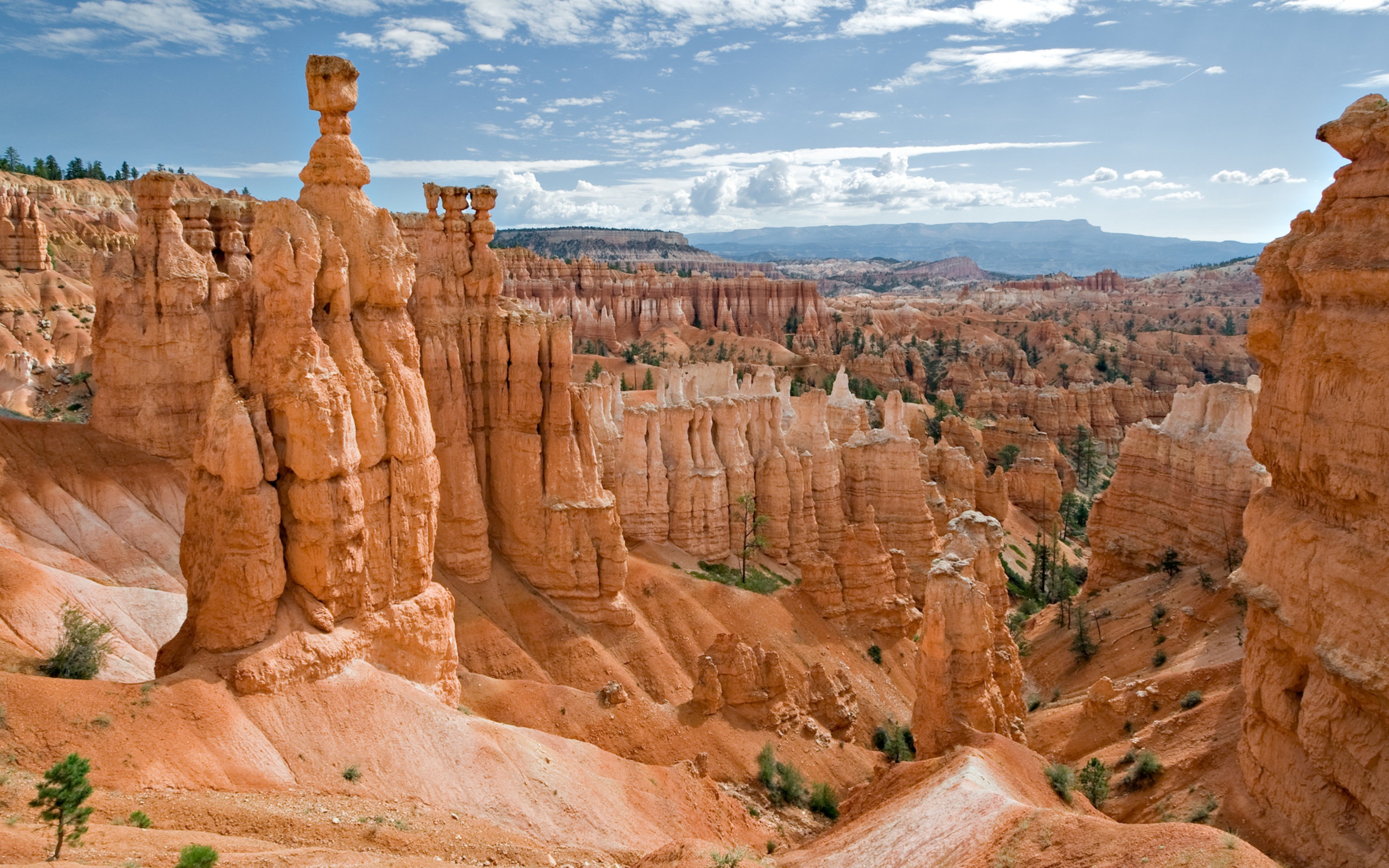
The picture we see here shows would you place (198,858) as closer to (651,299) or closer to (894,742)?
(894,742)

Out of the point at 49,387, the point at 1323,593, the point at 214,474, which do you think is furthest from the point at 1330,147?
the point at 49,387

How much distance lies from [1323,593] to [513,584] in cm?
2254

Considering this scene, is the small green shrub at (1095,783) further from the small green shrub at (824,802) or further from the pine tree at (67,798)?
the pine tree at (67,798)

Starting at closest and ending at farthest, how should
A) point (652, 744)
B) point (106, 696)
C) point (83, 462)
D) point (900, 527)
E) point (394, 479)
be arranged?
1. point (106, 696)
2. point (394, 479)
3. point (652, 744)
4. point (83, 462)
5. point (900, 527)

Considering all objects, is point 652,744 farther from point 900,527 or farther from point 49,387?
point 49,387

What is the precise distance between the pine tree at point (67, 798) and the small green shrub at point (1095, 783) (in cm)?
1989

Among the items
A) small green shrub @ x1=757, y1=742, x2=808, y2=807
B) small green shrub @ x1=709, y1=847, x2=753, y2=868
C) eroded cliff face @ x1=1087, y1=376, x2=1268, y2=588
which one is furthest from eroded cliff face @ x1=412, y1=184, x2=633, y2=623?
eroded cliff face @ x1=1087, y1=376, x2=1268, y2=588

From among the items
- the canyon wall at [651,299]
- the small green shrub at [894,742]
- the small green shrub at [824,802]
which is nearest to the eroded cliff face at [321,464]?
the small green shrub at [824,802]

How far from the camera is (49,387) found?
42312 mm

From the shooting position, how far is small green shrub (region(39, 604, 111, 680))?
17.5 metres

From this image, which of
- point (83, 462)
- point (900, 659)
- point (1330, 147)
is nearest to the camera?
point (1330, 147)

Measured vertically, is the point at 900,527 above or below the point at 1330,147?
below

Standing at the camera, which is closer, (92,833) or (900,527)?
(92,833)

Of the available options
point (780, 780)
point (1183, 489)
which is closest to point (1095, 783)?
point (780, 780)
